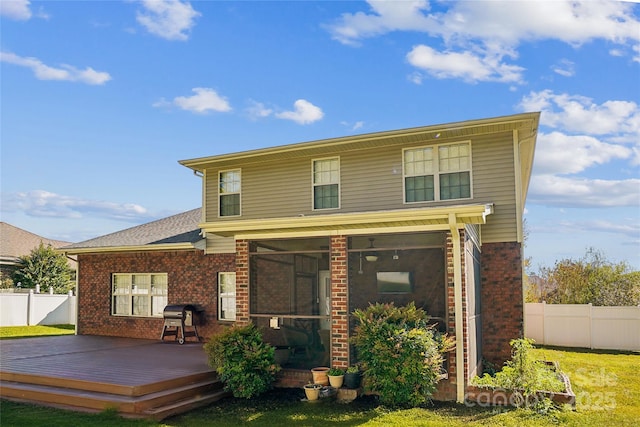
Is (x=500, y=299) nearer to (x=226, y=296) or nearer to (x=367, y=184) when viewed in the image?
(x=367, y=184)

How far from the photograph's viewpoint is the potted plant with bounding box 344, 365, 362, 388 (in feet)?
26.9

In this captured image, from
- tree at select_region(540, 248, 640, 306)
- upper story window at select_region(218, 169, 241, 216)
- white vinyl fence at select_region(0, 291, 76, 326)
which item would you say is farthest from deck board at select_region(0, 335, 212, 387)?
tree at select_region(540, 248, 640, 306)

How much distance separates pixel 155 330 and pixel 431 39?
1069 cm

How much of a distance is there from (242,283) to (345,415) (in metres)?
3.17

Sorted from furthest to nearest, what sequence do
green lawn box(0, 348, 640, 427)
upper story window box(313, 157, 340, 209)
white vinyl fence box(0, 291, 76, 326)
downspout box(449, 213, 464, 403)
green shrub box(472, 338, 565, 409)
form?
white vinyl fence box(0, 291, 76, 326), upper story window box(313, 157, 340, 209), downspout box(449, 213, 464, 403), green shrub box(472, 338, 565, 409), green lawn box(0, 348, 640, 427)

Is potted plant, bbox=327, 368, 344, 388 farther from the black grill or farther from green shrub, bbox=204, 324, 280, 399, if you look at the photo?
the black grill

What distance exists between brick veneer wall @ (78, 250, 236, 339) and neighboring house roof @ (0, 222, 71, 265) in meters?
13.2

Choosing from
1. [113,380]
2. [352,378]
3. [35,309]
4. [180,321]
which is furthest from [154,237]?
[35,309]

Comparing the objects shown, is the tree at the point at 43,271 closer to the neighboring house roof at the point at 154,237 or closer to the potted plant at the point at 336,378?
the neighboring house roof at the point at 154,237

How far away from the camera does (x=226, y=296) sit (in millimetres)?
13781

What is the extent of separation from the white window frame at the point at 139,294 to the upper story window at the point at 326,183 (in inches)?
205

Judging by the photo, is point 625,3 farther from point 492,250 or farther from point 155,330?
point 155,330

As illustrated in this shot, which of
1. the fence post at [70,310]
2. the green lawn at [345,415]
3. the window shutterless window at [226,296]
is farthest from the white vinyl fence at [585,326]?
the fence post at [70,310]

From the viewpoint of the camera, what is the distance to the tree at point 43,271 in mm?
26516
